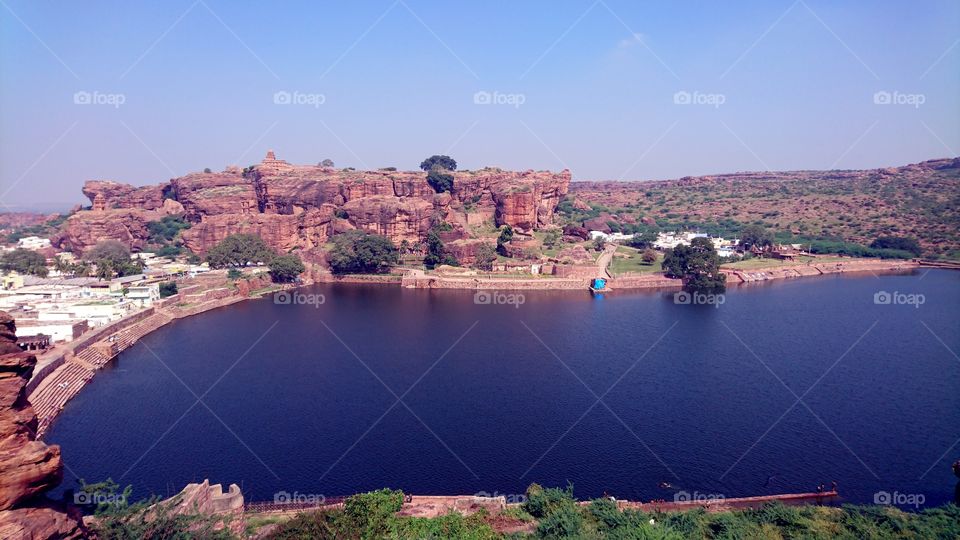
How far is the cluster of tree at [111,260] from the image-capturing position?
47.4 meters

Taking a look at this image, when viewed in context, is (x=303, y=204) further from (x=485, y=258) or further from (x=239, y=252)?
(x=485, y=258)

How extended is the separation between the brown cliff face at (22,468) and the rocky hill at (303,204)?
51543 millimetres

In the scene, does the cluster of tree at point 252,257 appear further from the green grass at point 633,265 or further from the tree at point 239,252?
the green grass at point 633,265

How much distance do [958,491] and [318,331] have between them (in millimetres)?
32834

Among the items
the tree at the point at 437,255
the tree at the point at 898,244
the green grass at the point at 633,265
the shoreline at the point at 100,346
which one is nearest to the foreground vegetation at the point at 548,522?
the shoreline at the point at 100,346

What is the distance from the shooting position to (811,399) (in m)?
26.6

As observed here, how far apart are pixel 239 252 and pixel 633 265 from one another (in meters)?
40.5

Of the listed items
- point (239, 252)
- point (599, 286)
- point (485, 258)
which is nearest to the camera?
point (599, 286)

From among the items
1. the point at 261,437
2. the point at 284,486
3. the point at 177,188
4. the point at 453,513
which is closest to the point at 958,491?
the point at 453,513

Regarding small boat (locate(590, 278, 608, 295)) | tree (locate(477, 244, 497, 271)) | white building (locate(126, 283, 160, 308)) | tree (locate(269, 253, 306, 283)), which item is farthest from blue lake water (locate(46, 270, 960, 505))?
tree (locate(477, 244, 497, 271))

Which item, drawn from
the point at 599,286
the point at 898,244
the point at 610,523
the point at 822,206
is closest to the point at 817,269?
the point at 898,244

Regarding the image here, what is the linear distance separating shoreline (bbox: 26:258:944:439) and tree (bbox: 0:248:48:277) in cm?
1606

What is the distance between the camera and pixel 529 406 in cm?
2528

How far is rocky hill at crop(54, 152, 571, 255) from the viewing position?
203 feet
